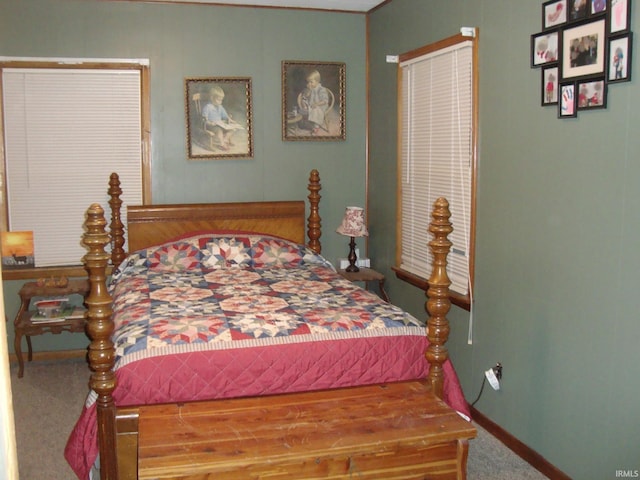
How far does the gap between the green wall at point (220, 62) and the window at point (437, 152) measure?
28.1 inches

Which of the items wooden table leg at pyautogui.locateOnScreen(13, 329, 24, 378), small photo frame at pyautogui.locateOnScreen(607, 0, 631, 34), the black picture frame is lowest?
wooden table leg at pyautogui.locateOnScreen(13, 329, 24, 378)

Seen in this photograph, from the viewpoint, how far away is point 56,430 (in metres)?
3.64

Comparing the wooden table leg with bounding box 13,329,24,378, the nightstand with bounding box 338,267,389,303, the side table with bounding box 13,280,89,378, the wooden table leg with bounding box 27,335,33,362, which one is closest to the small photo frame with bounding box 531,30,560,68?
the nightstand with bounding box 338,267,389,303

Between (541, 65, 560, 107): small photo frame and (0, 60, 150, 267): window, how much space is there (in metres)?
2.99

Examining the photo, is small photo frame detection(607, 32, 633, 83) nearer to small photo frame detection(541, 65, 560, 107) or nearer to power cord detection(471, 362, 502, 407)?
small photo frame detection(541, 65, 560, 107)

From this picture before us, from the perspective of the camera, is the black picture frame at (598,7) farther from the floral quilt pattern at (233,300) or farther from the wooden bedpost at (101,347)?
the wooden bedpost at (101,347)

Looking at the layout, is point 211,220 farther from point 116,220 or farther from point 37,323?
point 37,323

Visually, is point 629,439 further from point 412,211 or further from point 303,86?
point 303,86

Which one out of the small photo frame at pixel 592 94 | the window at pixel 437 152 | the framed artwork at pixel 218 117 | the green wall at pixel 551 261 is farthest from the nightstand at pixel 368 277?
the small photo frame at pixel 592 94

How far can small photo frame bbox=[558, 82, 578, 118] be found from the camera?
2.76 metres

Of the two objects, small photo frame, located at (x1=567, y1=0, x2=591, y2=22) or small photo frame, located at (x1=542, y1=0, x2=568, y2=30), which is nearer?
small photo frame, located at (x1=567, y1=0, x2=591, y2=22)

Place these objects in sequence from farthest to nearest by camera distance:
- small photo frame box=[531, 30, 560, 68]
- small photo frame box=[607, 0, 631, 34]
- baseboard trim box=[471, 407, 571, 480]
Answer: baseboard trim box=[471, 407, 571, 480]
small photo frame box=[531, 30, 560, 68]
small photo frame box=[607, 0, 631, 34]

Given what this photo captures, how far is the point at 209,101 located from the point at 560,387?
3249mm

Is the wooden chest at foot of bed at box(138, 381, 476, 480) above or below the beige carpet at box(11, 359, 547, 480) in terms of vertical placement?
above
